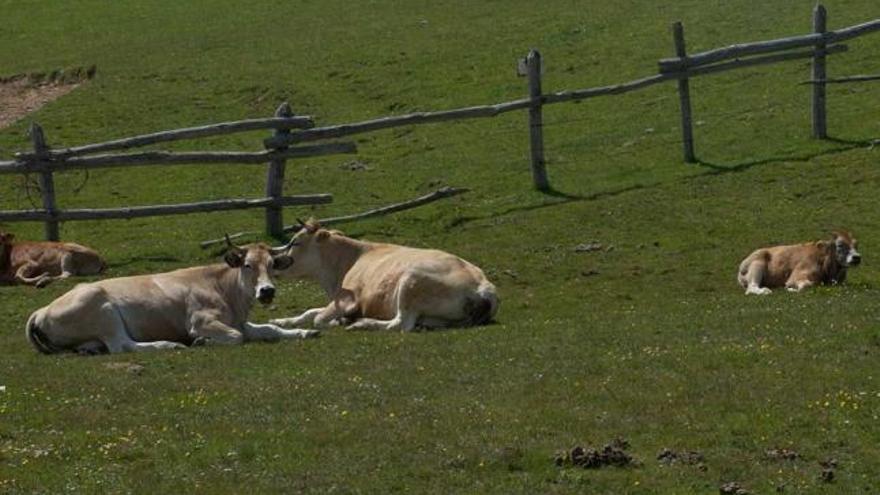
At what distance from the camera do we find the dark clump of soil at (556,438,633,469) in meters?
11.0

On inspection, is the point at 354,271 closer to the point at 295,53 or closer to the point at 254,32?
the point at 295,53

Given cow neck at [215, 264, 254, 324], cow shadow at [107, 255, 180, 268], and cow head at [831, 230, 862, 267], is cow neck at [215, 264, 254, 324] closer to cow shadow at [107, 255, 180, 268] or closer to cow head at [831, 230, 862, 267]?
cow shadow at [107, 255, 180, 268]

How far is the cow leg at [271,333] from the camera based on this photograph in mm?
17281

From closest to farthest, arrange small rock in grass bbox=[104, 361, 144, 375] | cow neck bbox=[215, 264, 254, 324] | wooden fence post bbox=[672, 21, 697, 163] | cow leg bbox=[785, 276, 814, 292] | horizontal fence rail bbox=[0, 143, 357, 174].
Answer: small rock in grass bbox=[104, 361, 144, 375]
cow neck bbox=[215, 264, 254, 324]
cow leg bbox=[785, 276, 814, 292]
horizontal fence rail bbox=[0, 143, 357, 174]
wooden fence post bbox=[672, 21, 697, 163]

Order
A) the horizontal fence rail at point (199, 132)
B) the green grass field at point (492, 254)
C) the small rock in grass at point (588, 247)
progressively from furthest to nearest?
the horizontal fence rail at point (199, 132)
the small rock in grass at point (588, 247)
the green grass field at point (492, 254)

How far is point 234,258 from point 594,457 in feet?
24.2

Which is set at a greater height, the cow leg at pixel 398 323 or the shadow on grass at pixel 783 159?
the cow leg at pixel 398 323

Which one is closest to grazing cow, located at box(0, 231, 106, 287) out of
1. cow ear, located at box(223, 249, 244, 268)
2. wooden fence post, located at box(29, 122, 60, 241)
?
wooden fence post, located at box(29, 122, 60, 241)

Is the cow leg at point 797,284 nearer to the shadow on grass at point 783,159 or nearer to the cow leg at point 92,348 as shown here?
the cow leg at point 92,348

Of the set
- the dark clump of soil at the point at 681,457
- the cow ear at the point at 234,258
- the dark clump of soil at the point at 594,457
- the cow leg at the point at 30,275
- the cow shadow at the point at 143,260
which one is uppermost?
the cow ear at the point at 234,258

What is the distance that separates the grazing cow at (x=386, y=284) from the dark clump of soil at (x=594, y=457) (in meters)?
6.59

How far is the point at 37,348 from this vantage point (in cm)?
1652

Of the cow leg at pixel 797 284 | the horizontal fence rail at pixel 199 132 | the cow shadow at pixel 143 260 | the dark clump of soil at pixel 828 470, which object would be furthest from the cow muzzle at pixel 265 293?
the horizontal fence rail at pixel 199 132

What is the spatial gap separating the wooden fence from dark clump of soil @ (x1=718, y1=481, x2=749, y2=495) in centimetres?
1535
